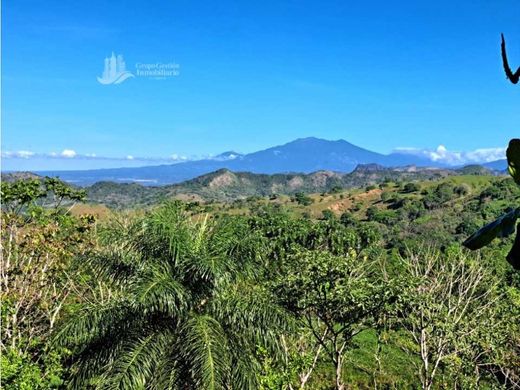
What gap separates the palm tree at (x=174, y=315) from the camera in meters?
8.06

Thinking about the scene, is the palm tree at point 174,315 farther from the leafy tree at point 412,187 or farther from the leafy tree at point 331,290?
the leafy tree at point 412,187

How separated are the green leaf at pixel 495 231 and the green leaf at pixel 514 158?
0.30m

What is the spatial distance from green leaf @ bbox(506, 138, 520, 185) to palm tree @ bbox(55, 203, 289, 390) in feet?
21.5

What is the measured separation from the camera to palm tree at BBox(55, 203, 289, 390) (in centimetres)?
806

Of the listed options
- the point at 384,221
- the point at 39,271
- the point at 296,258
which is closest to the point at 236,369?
the point at 296,258

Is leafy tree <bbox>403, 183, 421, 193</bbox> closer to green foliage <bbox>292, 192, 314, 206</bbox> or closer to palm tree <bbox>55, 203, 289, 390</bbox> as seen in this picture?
green foliage <bbox>292, 192, 314, 206</bbox>

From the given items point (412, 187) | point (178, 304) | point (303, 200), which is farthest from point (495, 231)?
point (412, 187)

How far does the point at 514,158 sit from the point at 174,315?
7507mm

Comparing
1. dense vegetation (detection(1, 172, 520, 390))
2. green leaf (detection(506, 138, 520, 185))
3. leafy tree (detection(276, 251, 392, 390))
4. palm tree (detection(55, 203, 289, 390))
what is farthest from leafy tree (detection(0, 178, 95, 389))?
green leaf (detection(506, 138, 520, 185))

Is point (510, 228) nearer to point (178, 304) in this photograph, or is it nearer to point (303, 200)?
point (178, 304)

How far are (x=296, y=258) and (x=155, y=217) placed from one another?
4.77 meters

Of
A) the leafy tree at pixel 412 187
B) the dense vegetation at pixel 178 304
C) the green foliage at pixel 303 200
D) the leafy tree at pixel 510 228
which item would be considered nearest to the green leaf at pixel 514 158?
the leafy tree at pixel 510 228

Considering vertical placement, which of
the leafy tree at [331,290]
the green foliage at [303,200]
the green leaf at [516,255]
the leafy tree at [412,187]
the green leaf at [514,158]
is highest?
the green leaf at [514,158]

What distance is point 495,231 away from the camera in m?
2.32
